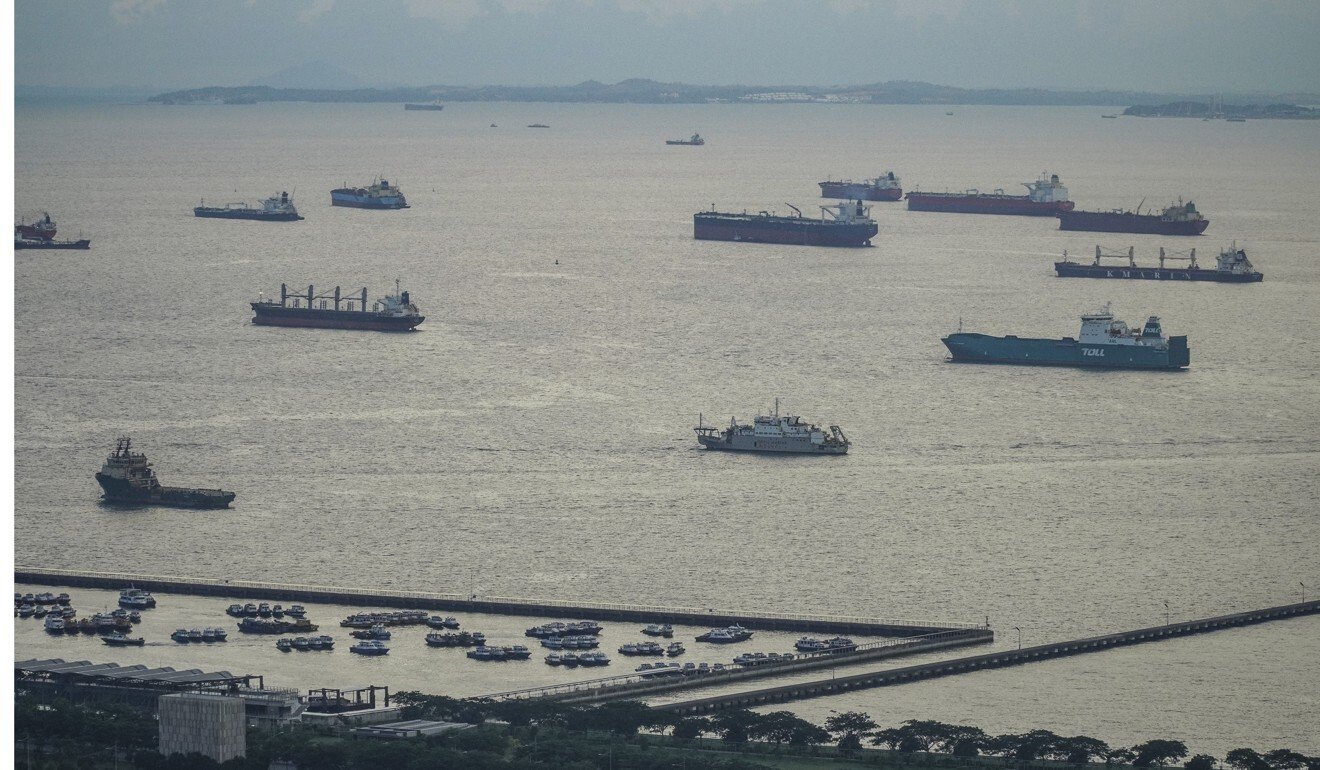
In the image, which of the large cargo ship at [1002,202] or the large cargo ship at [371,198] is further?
the large cargo ship at [1002,202]

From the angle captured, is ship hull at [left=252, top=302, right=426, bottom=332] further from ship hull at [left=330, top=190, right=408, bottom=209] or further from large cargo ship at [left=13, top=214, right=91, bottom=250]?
ship hull at [left=330, top=190, right=408, bottom=209]

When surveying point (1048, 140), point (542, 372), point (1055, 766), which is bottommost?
point (1055, 766)

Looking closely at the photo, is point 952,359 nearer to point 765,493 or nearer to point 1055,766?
point 765,493

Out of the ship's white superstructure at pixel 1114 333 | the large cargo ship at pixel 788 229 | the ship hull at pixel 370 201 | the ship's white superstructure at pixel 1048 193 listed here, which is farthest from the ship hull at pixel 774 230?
the ship's white superstructure at pixel 1114 333

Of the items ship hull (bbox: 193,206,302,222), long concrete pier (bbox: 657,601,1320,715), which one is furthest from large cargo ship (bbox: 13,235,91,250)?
long concrete pier (bbox: 657,601,1320,715)

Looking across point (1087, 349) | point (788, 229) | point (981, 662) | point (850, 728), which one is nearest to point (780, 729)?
point (850, 728)

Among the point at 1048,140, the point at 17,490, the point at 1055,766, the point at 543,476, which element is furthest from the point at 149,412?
the point at 1048,140

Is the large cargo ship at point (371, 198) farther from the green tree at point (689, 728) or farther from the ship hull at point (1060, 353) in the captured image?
the green tree at point (689, 728)
